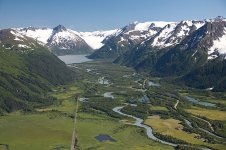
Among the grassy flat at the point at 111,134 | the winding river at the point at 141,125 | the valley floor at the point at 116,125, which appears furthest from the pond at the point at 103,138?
the winding river at the point at 141,125

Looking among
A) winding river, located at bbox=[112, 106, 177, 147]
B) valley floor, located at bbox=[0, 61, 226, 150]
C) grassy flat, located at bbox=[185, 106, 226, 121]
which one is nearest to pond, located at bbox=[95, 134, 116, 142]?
valley floor, located at bbox=[0, 61, 226, 150]

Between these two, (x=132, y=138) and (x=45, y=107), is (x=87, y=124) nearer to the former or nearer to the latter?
(x=132, y=138)

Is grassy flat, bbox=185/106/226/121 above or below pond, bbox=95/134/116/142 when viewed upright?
above

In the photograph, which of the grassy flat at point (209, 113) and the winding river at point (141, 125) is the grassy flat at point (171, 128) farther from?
the grassy flat at point (209, 113)

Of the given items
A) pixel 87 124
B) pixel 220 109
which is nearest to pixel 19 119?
pixel 87 124

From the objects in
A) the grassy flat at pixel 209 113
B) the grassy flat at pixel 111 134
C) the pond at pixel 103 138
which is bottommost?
the pond at pixel 103 138

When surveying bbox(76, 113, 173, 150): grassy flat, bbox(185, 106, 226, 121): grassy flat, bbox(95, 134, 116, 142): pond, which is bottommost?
bbox(95, 134, 116, 142): pond

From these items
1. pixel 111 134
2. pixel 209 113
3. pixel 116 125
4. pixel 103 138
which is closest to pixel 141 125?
pixel 116 125

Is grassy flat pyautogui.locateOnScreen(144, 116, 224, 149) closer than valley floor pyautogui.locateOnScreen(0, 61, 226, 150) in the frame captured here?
No

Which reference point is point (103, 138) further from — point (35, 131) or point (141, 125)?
point (141, 125)

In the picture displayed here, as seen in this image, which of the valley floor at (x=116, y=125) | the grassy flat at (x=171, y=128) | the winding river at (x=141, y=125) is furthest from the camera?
the winding river at (x=141, y=125)

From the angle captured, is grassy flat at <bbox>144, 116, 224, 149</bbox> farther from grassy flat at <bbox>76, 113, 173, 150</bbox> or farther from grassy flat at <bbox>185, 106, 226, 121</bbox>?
grassy flat at <bbox>185, 106, 226, 121</bbox>

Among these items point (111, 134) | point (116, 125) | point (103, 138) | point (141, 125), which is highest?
point (116, 125)
